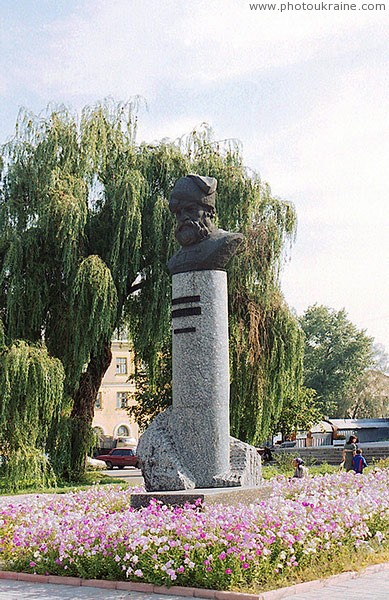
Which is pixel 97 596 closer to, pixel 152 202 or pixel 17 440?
pixel 17 440

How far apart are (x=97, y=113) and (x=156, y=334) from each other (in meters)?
6.58

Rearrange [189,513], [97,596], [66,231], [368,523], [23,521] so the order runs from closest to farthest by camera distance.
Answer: [97,596] < [189,513] < [368,523] < [23,521] < [66,231]

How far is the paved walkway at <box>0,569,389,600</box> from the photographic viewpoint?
741 cm

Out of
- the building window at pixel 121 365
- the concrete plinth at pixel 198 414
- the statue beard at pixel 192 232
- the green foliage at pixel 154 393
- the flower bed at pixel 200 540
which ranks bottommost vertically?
the flower bed at pixel 200 540

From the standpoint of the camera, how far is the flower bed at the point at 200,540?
26.0ft

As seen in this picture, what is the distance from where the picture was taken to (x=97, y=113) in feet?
77.6

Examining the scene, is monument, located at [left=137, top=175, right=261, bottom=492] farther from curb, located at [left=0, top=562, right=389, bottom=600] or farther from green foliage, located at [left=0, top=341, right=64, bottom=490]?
green foliage, located at [left=0, top=341, right=64, bottom=490]

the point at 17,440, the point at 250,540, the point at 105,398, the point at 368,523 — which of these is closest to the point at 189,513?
the point at 250,540

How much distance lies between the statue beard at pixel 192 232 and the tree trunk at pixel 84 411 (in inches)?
429

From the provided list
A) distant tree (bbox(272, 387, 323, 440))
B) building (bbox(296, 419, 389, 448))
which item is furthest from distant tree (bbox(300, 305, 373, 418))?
distant tree (bbox(272, 387, 323, 440))

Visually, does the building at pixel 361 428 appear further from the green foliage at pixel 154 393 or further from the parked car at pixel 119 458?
the green foliage at pixel 154 393

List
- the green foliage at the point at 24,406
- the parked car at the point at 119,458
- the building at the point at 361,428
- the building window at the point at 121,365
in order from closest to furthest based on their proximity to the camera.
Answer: the green foliage at the point at 24,406
the parked car at the point at 119,458
the building at the point at 361,428
the building window at the point at 121,365

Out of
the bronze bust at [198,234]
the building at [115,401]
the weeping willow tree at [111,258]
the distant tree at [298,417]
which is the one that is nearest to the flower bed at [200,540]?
the bronze bust at [198,234]

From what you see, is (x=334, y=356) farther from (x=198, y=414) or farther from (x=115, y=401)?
(x=198, y=414)
